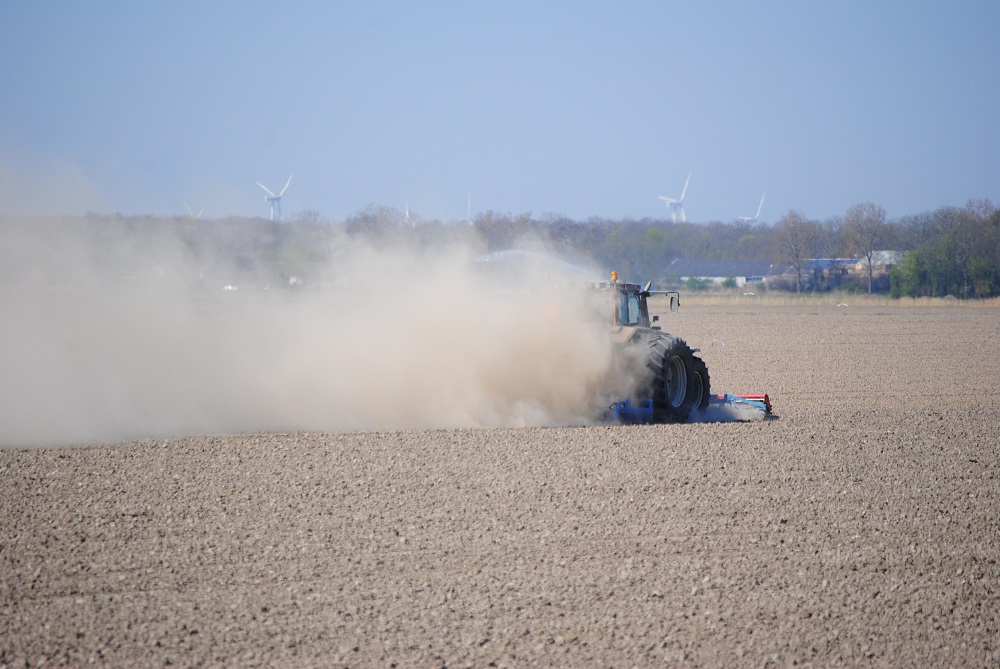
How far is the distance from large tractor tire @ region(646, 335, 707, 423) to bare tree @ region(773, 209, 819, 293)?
74.9 m

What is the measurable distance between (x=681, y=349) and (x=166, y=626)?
10616mm

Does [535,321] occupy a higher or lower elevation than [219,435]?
higher

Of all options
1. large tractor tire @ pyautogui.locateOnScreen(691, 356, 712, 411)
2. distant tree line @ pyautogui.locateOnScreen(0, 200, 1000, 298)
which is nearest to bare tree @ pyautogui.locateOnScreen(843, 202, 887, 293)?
distant tree line @ pyautogui.locateOnScreen(0, 200, 1000, 298)

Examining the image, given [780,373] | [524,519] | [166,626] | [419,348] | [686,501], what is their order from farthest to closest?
[780,373] → [419,348] → [686,501] → [524,519] → [166,626]

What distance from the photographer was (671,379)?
15953mm

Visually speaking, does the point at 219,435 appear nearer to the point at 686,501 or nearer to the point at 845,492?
the point at 686,501

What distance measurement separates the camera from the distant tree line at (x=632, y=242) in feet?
54.4

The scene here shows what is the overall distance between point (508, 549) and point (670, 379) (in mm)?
8038

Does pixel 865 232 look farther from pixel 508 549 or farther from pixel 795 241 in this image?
pixel 508 549

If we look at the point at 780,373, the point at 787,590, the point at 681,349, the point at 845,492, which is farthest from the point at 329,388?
the point at 780,373

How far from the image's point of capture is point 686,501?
9.83m

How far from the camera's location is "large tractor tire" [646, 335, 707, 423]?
14984mm

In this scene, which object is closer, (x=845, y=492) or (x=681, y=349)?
(x=845, y=492)

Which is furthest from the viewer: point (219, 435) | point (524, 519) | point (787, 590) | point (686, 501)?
point (219, 435)
